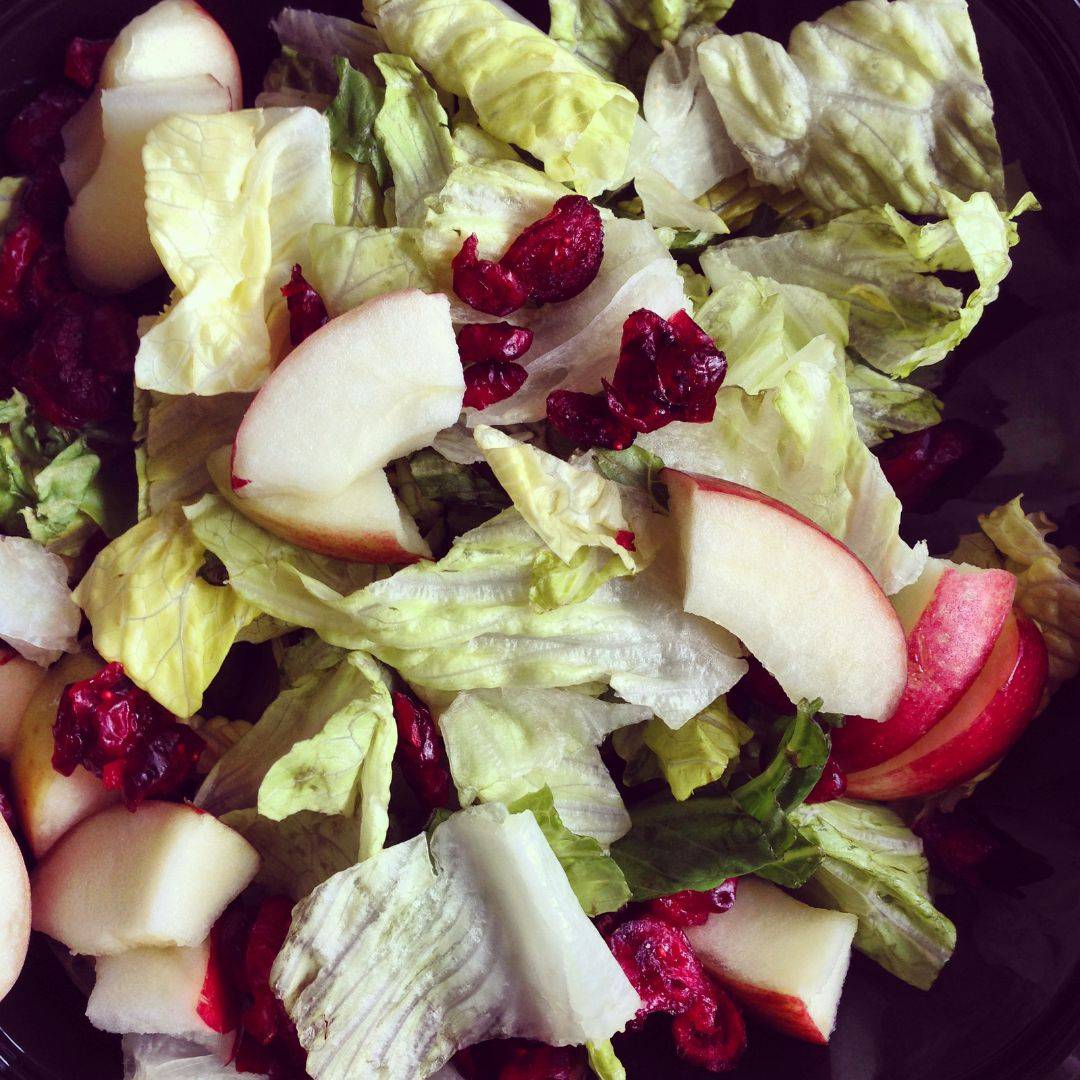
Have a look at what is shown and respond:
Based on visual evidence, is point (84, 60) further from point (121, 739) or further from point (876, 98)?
point (876, 98)

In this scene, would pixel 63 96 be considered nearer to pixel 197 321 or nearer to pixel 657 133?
pixel 197 321

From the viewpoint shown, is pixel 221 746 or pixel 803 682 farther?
pixel 221 746

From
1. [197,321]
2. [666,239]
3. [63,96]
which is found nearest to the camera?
[197,321]

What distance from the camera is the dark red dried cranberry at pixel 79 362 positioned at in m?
1.44

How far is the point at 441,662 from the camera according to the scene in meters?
1.31

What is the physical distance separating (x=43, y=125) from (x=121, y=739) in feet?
2.80

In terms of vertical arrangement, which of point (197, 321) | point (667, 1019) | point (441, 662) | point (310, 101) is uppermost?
point (310, 101)

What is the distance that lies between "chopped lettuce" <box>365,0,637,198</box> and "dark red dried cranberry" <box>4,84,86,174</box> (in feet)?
1.53

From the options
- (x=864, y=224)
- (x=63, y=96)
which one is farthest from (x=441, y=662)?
(x=63, y=96)

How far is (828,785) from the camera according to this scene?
1393 mm

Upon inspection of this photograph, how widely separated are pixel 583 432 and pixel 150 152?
24.4 inches

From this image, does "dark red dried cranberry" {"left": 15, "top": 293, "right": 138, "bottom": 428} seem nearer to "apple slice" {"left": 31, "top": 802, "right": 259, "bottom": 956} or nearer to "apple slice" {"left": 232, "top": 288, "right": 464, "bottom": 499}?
"apple slice" {"left": 232, "top": 288, "right": 464, "bottom": 499}

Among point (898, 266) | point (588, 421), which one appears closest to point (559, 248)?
point (588, 421)

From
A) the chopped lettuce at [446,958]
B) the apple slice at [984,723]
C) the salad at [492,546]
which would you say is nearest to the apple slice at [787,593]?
the salad at [492,546]
